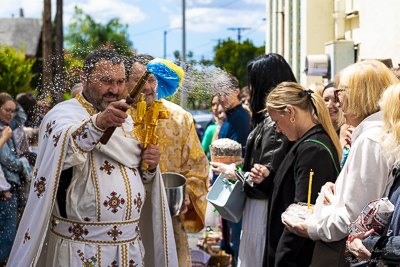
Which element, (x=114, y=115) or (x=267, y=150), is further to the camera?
(x=267, y=150)

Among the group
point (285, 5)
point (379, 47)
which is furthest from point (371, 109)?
point (285, 5)

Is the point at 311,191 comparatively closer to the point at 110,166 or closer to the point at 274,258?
the point at 274,258

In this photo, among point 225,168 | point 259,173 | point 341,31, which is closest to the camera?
point 259,173

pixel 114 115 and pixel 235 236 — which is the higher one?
pixel 114 115

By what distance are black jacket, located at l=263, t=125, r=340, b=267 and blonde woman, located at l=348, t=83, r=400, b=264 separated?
0.77 metres

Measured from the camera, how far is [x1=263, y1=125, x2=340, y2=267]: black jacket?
12.6 ft

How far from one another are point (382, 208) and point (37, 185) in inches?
75.8

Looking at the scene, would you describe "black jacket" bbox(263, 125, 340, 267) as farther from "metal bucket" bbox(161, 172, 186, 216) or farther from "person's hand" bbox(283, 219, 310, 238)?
"metal bucket" bbox(161, 172, 186, 216)

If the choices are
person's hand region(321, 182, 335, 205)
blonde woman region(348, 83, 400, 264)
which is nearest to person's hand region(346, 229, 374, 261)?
blonde woman region(348, 83, 400, 264)

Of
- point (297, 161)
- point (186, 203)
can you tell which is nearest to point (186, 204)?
point (186, 203)

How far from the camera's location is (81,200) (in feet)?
12.1

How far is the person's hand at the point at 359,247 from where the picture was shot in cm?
291

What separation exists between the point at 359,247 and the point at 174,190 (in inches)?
67.8

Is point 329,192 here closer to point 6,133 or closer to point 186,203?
point 186,203
